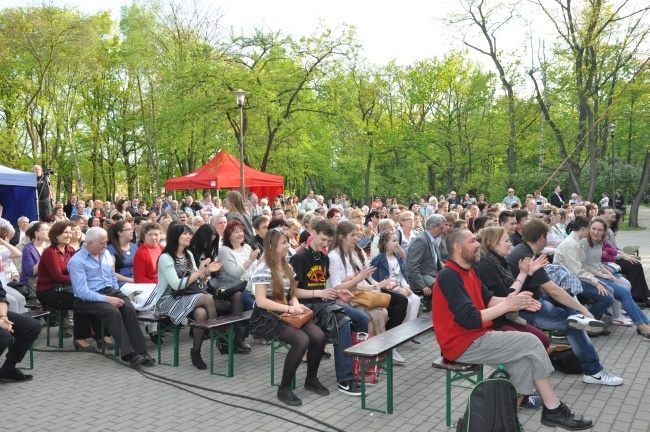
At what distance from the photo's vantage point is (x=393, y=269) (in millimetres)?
7160

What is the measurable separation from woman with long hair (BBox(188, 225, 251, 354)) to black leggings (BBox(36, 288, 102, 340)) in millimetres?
1475

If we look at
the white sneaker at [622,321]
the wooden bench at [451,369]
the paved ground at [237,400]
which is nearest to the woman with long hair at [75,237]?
the paved ground at [237,400]

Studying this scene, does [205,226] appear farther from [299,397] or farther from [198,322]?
[299,397]

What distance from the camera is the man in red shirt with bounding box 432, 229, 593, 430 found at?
427 centimetres

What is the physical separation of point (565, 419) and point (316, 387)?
215 cm

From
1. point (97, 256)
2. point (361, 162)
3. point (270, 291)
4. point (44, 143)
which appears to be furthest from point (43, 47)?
point (270, 291)

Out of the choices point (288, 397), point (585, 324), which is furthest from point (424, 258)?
point (288, 397)

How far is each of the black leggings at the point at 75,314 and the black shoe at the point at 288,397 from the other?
303 centimetres

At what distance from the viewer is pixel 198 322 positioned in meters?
6.09

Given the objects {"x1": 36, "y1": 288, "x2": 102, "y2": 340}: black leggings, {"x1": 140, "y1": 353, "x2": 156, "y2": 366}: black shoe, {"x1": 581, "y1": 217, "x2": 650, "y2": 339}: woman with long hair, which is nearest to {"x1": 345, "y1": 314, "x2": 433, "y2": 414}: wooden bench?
{"x1": 140, "y1": 353, "x2": 156, "y2": 366}: black shoe

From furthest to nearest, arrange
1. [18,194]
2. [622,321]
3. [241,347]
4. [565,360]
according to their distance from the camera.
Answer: [18,194] → [622,321] → [241,347] → [565,360]

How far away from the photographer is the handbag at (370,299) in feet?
20.1

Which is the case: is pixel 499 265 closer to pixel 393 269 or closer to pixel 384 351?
pixel 384 351

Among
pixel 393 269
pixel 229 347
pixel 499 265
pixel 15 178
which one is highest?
pixel 15 178
